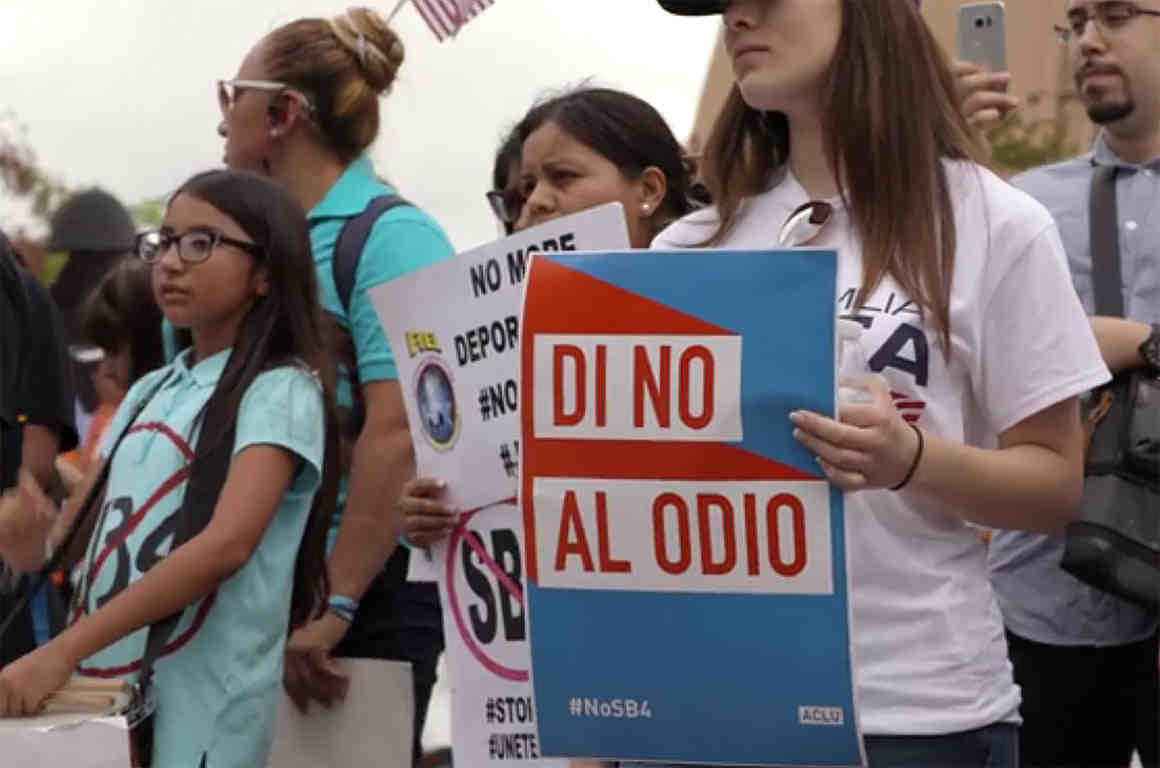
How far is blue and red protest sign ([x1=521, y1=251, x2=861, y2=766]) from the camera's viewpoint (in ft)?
9.46

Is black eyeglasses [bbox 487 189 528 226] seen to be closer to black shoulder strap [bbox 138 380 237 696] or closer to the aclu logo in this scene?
black shoulder strap [bbox 138 380 237 696]

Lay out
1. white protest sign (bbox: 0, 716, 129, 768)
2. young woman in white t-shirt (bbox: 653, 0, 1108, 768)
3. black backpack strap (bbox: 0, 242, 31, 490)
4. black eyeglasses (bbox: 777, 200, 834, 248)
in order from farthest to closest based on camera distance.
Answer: black backpack strap (bbox: 0, 242, 31, 490) → white protest sign (bbox: 0, 716, 129, 768) → black eyeglasses (bbox: 777, 200, 834, 248) → young woman in white t-shirt (bbox: 653, 0, 1108, 768)

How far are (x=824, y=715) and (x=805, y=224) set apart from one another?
0.65 m

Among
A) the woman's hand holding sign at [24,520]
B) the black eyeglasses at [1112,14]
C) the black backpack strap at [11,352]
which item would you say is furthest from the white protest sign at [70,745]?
the black eyeglasses at [1112,14]

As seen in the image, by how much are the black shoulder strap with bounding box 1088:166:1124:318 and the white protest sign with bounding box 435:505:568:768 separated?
1.25m

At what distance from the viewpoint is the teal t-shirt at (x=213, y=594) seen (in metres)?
4.37

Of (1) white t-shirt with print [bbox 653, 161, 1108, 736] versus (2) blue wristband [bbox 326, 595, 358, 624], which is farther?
(2) blue wristband [bbox 326, 595, 358, 624]

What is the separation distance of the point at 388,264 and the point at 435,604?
70cm

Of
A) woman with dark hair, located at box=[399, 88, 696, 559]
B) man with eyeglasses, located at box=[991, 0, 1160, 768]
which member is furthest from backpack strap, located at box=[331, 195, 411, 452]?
man with eyeglasses, located at box=[991, 0, 1160, 768]

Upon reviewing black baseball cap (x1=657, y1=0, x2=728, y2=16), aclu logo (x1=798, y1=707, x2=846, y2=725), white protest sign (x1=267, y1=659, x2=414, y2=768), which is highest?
black baseball cap (x1=657, y1=0, x2=728, y2=16)

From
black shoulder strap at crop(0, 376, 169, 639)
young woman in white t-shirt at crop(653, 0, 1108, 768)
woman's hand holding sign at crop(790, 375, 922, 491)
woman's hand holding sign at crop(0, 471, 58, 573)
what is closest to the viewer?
woman's hand holding sign at crop(790, 375, 922, 491)

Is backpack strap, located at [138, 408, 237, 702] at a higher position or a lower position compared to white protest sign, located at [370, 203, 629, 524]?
lower

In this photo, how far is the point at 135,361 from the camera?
264 inches

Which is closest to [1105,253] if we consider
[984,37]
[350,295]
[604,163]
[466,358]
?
[984,37]
